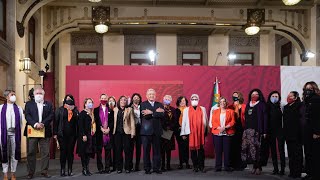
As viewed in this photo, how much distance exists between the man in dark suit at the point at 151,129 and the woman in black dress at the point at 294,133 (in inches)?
88.5

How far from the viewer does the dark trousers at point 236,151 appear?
9.05 metres

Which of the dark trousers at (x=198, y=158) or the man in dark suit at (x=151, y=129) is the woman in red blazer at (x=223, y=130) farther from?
the man in dark suit at (x=151, y=129)

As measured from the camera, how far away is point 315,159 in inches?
275

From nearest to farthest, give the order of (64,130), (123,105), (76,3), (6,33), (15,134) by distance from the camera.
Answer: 1. (15,134)
2. (64,130)
3. (123,105)
4. (6,33)
5. (76,3)

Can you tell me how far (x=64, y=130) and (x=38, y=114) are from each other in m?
0.53

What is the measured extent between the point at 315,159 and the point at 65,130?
413cm

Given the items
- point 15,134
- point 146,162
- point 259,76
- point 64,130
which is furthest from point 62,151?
point 259,76

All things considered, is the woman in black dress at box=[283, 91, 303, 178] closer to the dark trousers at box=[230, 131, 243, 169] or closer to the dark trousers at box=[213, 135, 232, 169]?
the dark trousers at box=[213, 135, 232, 169]

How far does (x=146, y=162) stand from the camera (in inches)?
335

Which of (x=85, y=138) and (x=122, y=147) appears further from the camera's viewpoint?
(x=122, y=147)

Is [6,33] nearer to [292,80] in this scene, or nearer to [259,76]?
[259,76]

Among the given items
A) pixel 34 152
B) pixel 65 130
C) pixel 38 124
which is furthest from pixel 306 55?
pixel 34 152

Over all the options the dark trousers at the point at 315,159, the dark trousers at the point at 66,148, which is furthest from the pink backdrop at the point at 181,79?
the dark trousers at the point at 315,159

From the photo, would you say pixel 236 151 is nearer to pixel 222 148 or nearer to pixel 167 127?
pixel 222 148
